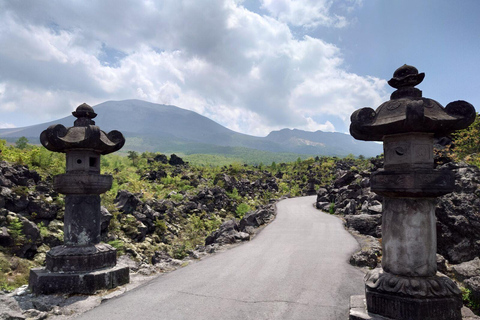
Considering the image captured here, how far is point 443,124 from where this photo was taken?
4.57 metres

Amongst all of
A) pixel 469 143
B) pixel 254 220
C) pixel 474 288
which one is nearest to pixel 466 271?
pixel 474 288

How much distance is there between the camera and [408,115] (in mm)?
4520

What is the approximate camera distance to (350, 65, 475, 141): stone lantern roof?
4539 millimetres

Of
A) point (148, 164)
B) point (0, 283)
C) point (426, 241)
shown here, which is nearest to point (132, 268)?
point (0, 283)

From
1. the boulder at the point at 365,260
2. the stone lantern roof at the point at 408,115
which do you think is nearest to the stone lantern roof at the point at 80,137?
the stone lantern roof at the point at 408,115

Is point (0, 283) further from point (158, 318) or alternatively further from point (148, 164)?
point (148, 164)

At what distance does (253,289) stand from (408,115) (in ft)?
16.1

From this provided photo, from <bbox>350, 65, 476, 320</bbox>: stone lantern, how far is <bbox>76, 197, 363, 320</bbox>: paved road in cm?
123

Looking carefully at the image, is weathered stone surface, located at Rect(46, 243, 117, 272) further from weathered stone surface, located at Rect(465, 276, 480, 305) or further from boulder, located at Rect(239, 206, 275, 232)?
boulder, located at Rect(239, 206, 275, 232)

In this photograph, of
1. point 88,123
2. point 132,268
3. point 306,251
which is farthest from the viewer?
point 306,251

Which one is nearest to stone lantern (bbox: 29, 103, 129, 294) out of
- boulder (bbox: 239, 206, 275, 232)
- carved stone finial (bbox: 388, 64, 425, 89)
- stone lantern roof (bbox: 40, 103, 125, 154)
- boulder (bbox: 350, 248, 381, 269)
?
stone lantern roof (bbox: 40, 103, 125, 154)

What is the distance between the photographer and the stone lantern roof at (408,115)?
14.9ft

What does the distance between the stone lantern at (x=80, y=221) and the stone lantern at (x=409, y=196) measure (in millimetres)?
5573

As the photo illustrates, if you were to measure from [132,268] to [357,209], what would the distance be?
15.6 meters
